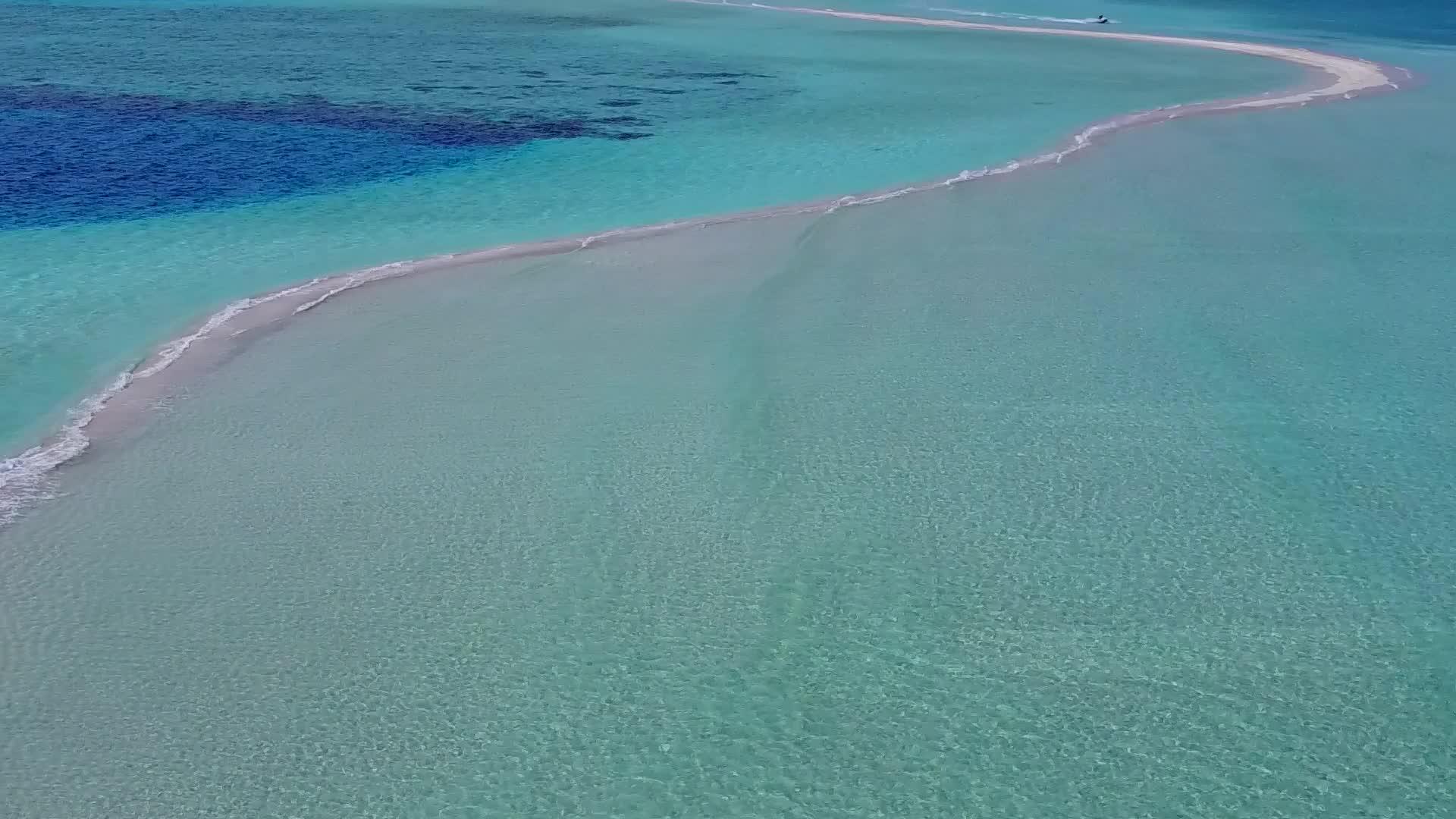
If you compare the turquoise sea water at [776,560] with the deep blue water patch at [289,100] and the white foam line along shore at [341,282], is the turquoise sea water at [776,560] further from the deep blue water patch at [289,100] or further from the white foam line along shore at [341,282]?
the deep blue water patch at [289,100]

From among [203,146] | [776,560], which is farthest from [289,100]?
[776,560]

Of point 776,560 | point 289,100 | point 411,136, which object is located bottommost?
point 776,560

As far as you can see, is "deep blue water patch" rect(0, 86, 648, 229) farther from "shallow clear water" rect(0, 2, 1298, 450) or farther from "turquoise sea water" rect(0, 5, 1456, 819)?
"turquoise sea water" rect(0, 5, 1456, 819)

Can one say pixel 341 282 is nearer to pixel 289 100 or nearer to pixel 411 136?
pixel 411 136

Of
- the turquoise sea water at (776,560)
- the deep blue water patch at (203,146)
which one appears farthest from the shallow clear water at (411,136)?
the turquoise sea water at (776,560)

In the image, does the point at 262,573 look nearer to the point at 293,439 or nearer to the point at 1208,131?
the point at 293,439

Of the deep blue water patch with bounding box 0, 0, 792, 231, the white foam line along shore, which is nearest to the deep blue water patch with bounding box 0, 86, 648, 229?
the deep blue water patch with bounding box 0, 0, 792, 231
